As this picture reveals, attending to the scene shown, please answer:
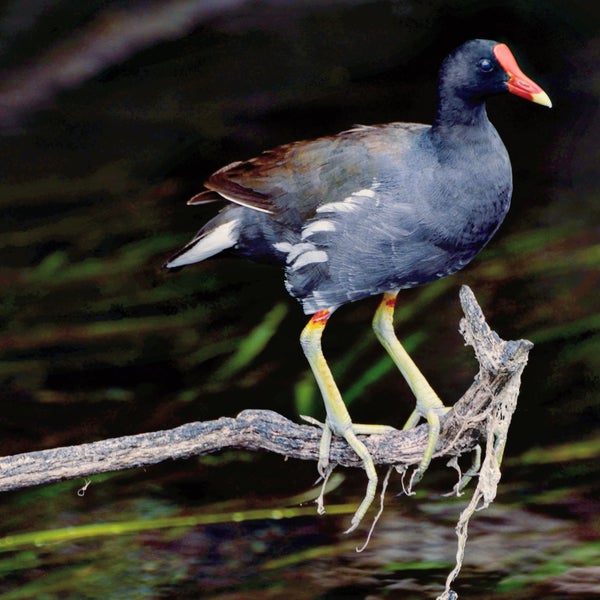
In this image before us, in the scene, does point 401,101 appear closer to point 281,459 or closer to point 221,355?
point 221,355

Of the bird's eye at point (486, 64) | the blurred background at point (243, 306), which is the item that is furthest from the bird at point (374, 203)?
the blurred background at point (243, 306)

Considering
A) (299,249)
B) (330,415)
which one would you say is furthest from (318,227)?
(330,415)

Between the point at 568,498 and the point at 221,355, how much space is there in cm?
83

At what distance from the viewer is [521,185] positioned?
2.37m

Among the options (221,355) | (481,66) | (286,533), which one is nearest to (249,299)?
(221,355)

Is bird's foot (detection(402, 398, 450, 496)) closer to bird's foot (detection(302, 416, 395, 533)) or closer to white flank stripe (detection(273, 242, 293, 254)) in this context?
bird's foot (detection(302, 416, 395, 533))

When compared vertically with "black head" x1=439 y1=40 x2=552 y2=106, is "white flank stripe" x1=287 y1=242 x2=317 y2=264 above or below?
below

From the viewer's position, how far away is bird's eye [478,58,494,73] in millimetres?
1673

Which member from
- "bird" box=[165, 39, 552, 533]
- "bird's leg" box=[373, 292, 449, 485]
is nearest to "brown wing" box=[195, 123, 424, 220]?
"bird" box=[165, 39, 552, 533]

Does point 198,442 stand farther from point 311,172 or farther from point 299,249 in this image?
point 311,172

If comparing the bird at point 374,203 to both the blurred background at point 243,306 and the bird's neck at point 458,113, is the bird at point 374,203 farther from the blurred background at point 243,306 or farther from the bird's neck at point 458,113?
the blurred background at point 243,306

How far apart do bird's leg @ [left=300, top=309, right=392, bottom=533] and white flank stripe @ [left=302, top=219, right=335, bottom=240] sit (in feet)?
0.48

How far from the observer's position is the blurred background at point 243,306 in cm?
224

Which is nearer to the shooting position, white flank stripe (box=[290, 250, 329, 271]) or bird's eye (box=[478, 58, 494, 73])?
bird's eye (box=[478, 58, 494, 73])
